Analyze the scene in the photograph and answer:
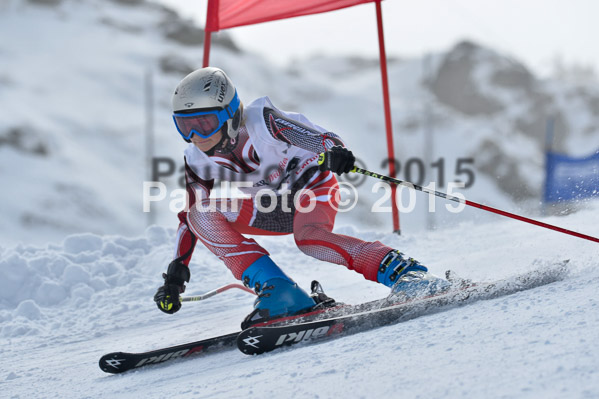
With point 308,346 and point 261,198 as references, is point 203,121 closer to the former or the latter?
point 261,198

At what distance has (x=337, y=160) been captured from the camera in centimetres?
247

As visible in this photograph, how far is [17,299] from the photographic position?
3.76m

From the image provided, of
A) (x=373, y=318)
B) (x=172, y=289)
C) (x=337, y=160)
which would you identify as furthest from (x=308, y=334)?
(x=172, y=289)

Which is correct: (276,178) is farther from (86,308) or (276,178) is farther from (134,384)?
(86,308)

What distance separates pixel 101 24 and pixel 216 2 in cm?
2775

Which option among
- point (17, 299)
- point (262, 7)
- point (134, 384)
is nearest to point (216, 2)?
point (262, 7)

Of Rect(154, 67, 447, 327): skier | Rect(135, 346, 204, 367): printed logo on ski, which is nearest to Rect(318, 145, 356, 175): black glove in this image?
Rect(154, 67, 447, 327): skier

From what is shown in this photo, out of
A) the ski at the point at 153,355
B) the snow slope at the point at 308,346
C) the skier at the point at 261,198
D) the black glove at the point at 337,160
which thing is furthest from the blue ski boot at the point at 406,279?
the ski at the point at 153,355

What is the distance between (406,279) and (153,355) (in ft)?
3.43

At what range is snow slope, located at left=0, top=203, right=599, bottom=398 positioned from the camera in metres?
1.58

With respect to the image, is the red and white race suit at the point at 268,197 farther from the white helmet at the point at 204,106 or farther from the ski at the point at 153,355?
the ski at the point at 153,355

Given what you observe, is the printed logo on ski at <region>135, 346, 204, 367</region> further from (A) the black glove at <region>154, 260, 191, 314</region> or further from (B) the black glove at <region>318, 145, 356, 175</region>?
(B) the black glove at <region>318, 145, 356, 175</region>

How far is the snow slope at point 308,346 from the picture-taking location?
1.58 metres

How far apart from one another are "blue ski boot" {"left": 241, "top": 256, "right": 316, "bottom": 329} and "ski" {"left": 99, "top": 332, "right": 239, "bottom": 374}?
0.48 feet
